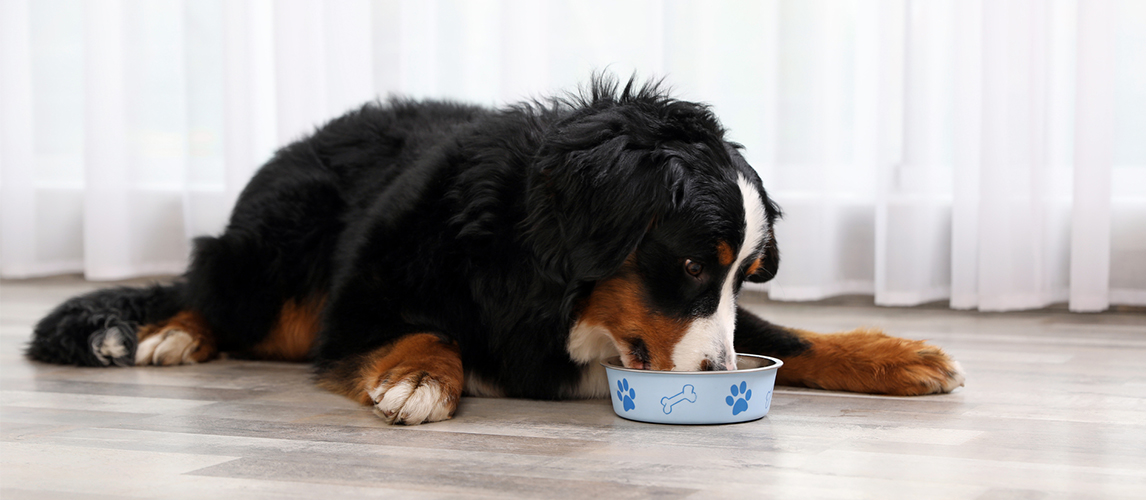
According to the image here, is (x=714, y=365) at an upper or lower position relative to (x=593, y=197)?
lower

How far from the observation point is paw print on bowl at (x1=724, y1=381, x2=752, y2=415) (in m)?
1.93

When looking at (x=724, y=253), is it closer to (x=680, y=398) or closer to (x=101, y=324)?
(x=680, y=398)

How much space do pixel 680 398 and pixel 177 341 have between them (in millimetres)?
1513

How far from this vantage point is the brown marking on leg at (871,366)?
2.27 metres

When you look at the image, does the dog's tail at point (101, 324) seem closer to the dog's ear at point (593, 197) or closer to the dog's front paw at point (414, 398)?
the dog's front paw at point (414, 398)

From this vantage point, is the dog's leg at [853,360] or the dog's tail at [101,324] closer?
the dog's leg at [853,360]

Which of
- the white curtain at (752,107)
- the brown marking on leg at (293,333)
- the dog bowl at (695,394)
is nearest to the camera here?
the dog bowl at (695,394)

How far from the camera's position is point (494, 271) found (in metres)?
2.17

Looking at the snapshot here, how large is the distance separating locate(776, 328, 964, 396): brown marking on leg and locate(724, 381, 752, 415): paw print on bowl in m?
0.46

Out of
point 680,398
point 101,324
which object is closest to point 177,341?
point 101,324

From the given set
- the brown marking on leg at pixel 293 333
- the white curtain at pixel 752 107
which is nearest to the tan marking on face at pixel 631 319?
the brown marking on leg at pixel 293 333

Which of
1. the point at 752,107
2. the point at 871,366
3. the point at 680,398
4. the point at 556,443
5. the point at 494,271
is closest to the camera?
the point at 556,443

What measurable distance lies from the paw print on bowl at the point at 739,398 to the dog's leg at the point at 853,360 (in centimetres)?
43

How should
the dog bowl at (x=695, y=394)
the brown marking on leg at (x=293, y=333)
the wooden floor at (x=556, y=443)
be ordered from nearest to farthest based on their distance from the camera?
1. the wooden floor at (x=556, y=443)
2. the dog bowl at (x=695, y=394)
3. the brown marking on leg at (x=293, y=333)
